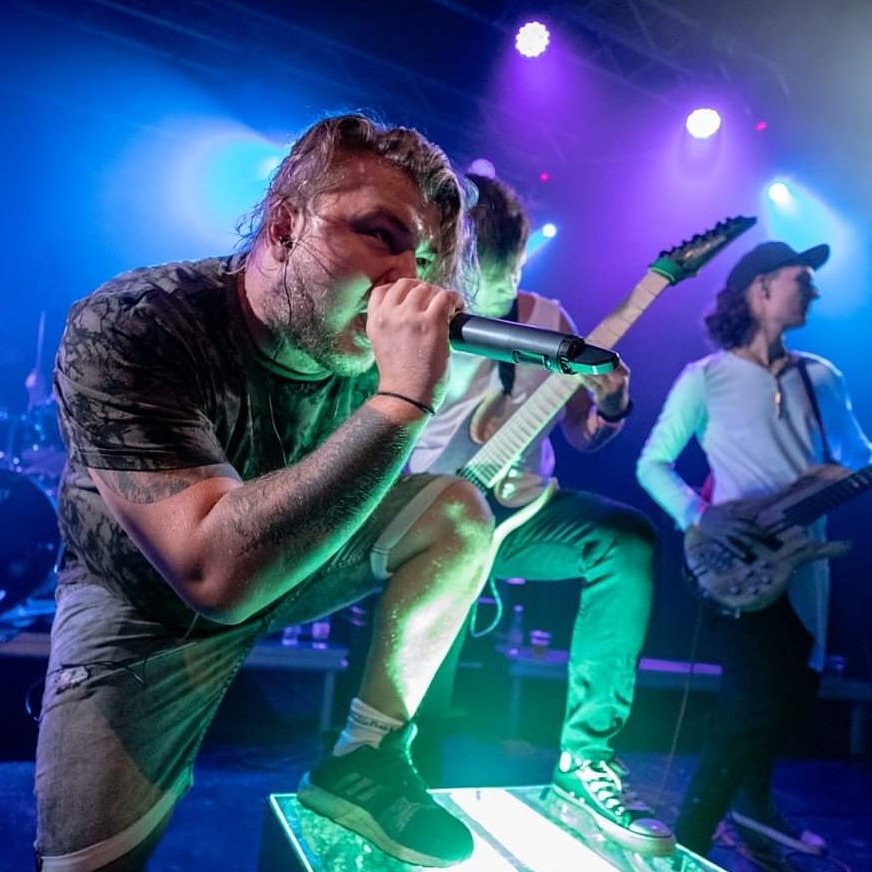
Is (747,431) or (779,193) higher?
(779,193)

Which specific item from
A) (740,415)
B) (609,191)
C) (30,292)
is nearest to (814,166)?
(609,191)

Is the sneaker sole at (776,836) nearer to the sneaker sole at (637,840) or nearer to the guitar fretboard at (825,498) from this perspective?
the guitar fretboard at (825,498)

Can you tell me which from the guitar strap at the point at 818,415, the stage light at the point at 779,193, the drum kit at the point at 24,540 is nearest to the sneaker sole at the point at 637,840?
the guitar strap at the point at 818,415

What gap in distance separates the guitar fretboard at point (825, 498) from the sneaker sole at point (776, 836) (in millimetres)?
1287

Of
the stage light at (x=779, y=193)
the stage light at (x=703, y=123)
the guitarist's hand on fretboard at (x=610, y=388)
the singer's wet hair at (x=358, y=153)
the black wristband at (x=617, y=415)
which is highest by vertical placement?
the stage light at (x=703, y=123)

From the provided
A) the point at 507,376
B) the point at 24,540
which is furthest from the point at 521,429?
the point at 24,540

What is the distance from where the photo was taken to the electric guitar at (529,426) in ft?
8.52

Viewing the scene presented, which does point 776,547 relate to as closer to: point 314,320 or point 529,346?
point 529,346

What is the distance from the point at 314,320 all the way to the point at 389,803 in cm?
111

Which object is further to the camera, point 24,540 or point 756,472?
point 24,540

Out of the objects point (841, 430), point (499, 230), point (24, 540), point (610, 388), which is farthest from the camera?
point (24, 540)

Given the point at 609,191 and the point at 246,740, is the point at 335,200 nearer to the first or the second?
the point at 246,740

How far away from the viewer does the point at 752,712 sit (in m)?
2.99

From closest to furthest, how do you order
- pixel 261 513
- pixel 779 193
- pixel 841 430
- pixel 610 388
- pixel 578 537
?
pixel 261 513 < pixel 578 537 < pixel 610 388 < pixel 841 430 < pixel 779 193
